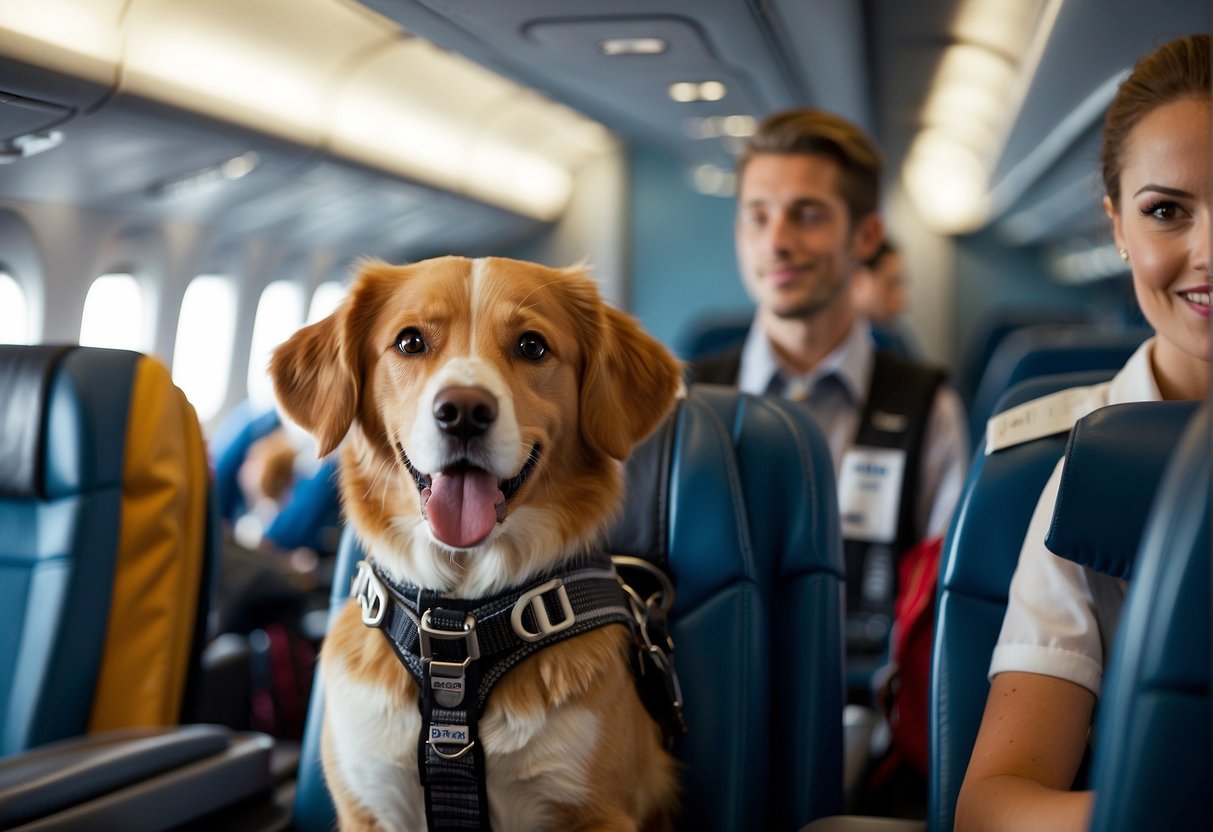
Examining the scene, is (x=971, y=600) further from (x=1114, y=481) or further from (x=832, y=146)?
(x=832, y=146)

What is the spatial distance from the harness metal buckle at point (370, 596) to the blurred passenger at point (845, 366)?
5.11 feet

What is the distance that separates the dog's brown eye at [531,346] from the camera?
6.35ft

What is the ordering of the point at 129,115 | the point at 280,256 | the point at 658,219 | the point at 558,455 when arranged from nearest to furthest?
the point at 558,455 → the point at 129,115 → the point at 280,256 → the point at 658,219

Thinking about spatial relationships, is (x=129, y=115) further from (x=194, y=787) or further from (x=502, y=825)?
(x=502, y=825)

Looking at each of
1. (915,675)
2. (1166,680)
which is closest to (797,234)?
(915,675)

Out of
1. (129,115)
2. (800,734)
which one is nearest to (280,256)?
(129,115)

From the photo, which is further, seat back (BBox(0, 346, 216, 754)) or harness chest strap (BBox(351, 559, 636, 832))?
seat back (BBox(0, 346, 216, 754))

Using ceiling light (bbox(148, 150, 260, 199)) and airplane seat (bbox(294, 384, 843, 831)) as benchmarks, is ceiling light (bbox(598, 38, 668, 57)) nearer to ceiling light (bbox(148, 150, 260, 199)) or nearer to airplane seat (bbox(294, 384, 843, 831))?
ceiling light (bbox(148, 150, 260, 199))

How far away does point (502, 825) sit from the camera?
5.70ft

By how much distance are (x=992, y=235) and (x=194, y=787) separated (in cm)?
1302

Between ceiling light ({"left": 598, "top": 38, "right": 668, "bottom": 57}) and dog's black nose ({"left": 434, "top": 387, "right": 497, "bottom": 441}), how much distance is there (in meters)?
2.99

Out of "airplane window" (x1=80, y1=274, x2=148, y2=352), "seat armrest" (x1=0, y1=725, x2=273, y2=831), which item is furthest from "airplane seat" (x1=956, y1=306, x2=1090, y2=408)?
"seat armrest" (x1=0, y1=725, x2=273, y2=831)

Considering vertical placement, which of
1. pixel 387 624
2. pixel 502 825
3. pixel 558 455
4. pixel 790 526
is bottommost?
pixel 502 825

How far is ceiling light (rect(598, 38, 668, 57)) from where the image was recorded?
4320 millimetres
